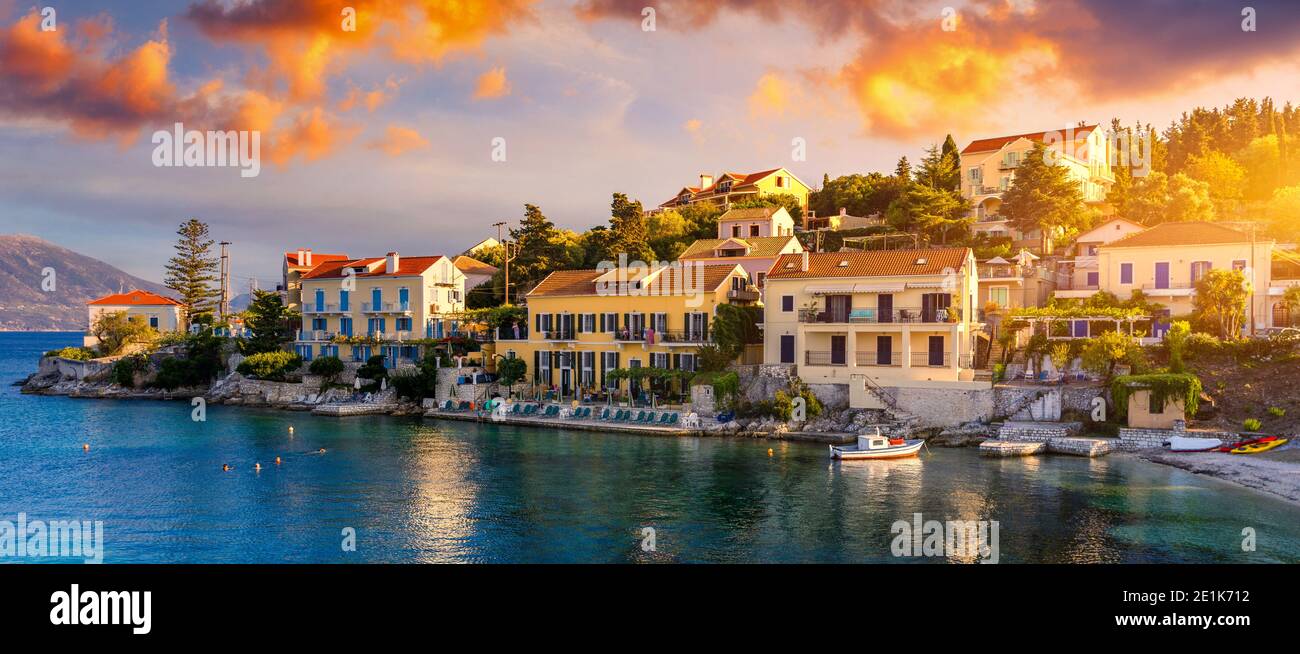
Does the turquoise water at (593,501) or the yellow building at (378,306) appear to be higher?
the yellow building at (378,306)

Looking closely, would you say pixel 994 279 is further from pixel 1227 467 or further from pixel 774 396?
pixel 1227 467

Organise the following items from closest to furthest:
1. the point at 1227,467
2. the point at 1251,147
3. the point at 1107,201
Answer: the point at 1227,467
the point at 1107,201
the point at 1251,147

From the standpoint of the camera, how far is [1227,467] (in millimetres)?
25906

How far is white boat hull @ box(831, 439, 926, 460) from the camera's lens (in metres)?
29.2

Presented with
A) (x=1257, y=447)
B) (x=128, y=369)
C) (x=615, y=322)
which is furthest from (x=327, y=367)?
(x=1257, y=447)

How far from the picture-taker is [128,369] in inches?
2272

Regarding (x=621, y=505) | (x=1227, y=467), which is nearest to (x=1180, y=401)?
(x=1227, y=467)

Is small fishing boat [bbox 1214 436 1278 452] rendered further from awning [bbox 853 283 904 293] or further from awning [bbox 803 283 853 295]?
awning [bbox 803 283 853 295]

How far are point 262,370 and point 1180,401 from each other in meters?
48.6

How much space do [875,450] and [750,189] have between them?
144 feet

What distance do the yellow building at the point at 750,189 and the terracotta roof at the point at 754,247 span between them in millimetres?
16240

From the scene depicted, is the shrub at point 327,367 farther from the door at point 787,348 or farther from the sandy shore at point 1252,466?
the sandy shore at point 1252,466

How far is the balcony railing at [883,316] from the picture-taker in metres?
34.5

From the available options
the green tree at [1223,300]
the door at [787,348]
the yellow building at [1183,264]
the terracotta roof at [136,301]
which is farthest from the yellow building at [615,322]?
the terracotta roof at [136,301]
